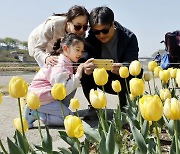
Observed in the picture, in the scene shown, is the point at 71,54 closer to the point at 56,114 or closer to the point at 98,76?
the point at 56,114

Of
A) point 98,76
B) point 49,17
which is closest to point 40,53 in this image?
point 49,17

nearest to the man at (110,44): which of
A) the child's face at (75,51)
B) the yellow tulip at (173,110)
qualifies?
the child's face at (75,51)

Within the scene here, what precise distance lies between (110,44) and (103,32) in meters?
0.33

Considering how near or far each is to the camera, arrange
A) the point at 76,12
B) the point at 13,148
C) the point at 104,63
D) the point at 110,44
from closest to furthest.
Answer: the point at 13,148 → the point at 104,63 → the point at 76,12 → the point at 110,44

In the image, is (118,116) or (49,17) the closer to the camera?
(118,116)

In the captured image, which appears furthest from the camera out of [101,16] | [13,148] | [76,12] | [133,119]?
[76,12]

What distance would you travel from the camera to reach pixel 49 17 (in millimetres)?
3566

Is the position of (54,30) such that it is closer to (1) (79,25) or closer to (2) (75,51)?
(1) (79,25)

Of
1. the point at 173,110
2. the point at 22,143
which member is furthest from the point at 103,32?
the point at 173,110

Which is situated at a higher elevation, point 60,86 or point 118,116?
point 60,86

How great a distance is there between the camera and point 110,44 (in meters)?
3.37

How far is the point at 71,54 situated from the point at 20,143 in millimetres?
1765

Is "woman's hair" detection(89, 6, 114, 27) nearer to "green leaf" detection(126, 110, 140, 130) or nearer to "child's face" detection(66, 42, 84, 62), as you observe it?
"child's face" detection(66, 42, 84, 62)

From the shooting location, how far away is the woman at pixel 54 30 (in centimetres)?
311
